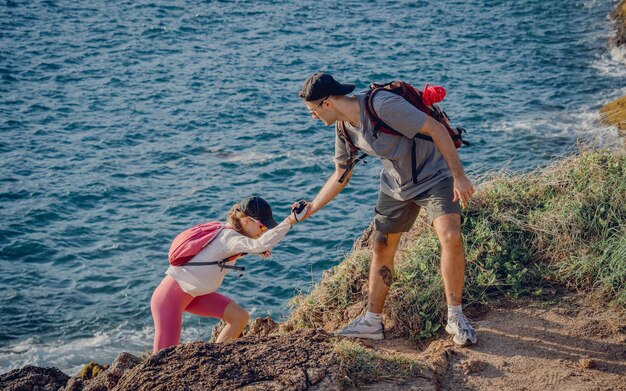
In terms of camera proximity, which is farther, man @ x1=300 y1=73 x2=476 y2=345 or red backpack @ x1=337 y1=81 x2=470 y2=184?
red backpack @ x1=337 y1=81 x2=470 y2=184

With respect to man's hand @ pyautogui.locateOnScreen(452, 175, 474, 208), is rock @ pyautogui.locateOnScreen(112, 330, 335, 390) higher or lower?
lower

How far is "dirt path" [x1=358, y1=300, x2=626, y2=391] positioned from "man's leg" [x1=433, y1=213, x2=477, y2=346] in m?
0.13

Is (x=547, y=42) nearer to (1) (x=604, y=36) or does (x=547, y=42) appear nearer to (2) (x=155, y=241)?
(1) (x=604, y=36)

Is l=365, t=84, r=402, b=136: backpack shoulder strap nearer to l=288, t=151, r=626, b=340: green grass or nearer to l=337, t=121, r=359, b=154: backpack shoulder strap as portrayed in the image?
l=337, t=121, r=359, b=154: backpack shoulder strap

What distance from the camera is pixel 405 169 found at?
20.4ft

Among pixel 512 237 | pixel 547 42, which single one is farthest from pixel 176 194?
pixel 547 42

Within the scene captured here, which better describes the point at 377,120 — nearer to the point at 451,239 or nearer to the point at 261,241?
the point at 451,239

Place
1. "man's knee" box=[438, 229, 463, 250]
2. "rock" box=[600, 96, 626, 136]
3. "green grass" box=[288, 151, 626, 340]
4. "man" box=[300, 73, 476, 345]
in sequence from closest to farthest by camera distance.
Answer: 1. "man" box=[300, 73, 476, 345]
2. "man's knee" box=[438, 229, 463, 250]
3. "green grass" box=[288, 151, 626, 340]
4. "rock" box=[600, 96, 626, 136]

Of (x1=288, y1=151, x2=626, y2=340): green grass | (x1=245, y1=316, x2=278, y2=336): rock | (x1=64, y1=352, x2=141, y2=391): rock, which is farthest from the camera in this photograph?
(x1=245, y1=316, x2=278, y2=336): rock

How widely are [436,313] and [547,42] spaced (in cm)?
2055

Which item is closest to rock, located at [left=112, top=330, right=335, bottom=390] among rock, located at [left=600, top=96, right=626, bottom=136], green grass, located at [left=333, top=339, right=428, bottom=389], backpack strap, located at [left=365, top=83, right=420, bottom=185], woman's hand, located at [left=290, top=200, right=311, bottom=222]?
green grass, located at [left=333, top=339, right=428, bottom=389]

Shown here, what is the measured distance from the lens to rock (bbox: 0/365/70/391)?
7.20 m

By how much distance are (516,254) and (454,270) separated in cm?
152

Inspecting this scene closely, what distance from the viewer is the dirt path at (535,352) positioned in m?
5.90
